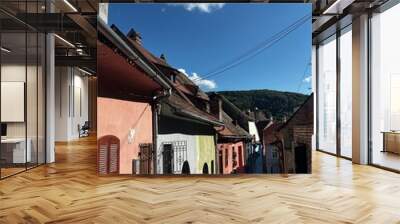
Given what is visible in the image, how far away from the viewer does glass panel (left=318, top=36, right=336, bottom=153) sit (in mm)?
9539

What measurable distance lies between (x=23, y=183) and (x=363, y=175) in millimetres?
5637

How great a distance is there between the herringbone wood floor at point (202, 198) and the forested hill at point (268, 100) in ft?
3.76

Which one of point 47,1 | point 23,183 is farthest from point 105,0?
point 23,183

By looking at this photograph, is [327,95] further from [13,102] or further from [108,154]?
[13,102]

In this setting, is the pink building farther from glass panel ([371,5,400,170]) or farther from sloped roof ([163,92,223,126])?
glass panel ([371,5,400,170])

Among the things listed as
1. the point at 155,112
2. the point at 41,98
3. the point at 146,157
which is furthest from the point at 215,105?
the point at 41,98

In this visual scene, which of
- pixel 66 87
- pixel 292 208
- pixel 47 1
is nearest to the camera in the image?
pixel 292 208

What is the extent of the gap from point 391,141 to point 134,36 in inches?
204

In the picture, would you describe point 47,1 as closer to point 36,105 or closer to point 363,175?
point 36,105

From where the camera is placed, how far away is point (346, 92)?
343 inches

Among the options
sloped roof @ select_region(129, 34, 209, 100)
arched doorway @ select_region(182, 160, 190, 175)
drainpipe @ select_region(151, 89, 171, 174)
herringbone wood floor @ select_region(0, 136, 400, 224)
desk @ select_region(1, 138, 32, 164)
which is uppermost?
sloped roof @ select_region(129, 34, 209, 100)

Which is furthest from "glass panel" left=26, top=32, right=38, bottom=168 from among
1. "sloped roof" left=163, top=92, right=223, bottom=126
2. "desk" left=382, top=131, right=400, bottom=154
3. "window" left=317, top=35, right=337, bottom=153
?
"window" left=317, top=35, right=337, bottom=153

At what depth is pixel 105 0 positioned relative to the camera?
6.75 metres

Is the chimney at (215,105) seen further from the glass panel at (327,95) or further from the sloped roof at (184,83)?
the glass panel at (327,95)
